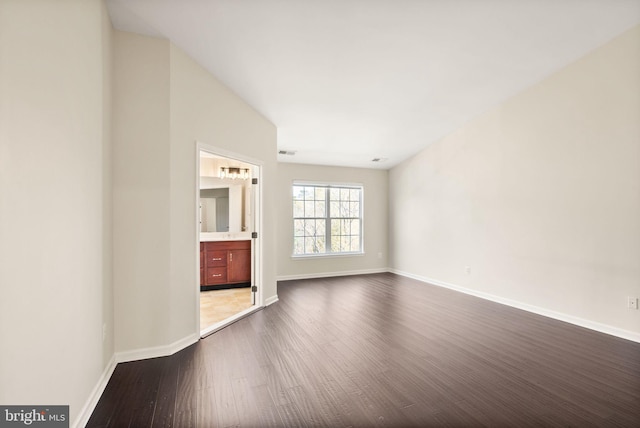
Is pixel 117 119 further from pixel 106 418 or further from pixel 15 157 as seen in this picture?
pixel 106 418

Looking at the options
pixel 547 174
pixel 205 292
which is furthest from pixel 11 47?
pixel 547 174

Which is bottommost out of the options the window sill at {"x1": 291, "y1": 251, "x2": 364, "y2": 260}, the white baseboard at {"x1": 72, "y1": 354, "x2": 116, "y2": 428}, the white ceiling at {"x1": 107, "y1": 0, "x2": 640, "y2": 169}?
the white baseboard at {"x1": 72, "y1": 354, "x2": 116, "y2": 428}

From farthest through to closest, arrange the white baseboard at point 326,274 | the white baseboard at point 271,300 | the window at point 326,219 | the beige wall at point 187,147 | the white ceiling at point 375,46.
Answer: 1. the window at point 326,219
2. the white baseboard at point 326,274
3. the white baseboard at point 271,300
4. the beige wall at point 187,147
5. the white ceiling at point 375,46

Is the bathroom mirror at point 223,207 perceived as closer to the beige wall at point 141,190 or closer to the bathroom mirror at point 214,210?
the bathroom mirror at point 214,210

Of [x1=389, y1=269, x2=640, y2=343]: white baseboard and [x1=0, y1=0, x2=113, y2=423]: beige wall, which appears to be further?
[x1=389, y1=269, x2=640, y2=343]: white baseboard

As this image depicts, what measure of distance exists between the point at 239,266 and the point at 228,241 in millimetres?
511

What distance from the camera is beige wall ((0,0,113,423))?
4.11 feet

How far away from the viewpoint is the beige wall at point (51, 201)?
4.11 feet

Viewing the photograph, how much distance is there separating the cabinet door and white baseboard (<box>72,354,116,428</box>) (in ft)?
9.39

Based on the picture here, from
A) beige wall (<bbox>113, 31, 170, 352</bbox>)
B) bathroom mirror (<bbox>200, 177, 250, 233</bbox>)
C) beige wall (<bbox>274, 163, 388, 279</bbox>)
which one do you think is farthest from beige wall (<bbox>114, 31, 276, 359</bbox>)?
beige wall (<bbox>274, 163, 388, 279</bbox>)

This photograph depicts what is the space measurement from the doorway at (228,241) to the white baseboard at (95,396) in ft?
4.08

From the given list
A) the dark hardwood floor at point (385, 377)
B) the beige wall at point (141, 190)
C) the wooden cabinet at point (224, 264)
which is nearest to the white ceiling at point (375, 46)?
the beige wall at point (141, 190)

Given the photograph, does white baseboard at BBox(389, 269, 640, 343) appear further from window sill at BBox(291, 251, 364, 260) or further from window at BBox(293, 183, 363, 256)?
window at BBox(293, 183, 363, 256)

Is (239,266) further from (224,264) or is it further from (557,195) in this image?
(557,195)
